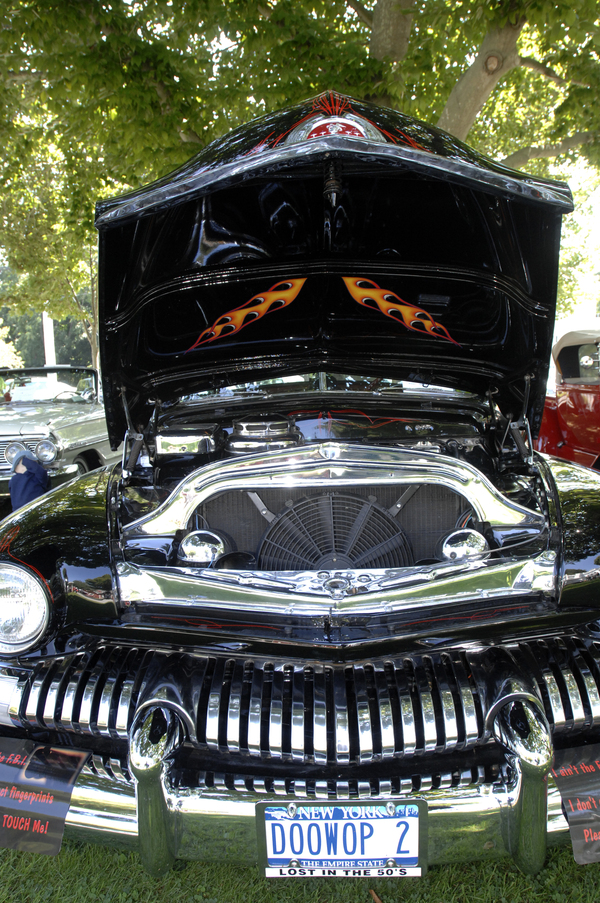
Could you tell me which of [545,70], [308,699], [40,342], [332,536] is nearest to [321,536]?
[332,536]

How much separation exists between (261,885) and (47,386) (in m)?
6.01

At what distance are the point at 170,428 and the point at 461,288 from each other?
1.22 meters

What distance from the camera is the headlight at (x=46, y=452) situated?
5.43 metres

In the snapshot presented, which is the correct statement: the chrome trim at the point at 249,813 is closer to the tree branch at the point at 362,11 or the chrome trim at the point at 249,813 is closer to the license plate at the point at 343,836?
the license plate at the point at 343,836

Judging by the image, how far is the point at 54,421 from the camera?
5.68 meters

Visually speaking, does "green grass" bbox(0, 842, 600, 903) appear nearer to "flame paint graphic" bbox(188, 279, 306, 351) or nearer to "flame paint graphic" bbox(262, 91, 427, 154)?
"flame paint graphic" bbox(188, 279, 306, 351)

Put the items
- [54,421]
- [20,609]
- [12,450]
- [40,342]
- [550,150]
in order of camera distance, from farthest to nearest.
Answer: [40,342]
[550,150]
[54,421]
[12,450]
[20,609]

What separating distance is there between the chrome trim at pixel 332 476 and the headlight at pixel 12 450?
376 cm

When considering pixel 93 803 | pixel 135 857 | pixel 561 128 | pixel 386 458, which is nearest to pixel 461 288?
pixel 386 458

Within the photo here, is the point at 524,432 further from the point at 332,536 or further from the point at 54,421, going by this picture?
the point at 54,421

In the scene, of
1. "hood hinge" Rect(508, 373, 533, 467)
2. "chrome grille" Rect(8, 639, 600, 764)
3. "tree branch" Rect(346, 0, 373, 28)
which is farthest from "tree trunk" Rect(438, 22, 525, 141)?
"chrome grille" Rect(8, 639, 600, 764)

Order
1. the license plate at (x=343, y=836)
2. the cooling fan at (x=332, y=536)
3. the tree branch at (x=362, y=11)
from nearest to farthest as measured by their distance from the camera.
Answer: the license plate at (x=343, y=836), the cooling fan at (x=332, y=536), the tree branch at (x=362, y=11)

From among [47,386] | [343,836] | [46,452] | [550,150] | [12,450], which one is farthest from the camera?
[550,150]

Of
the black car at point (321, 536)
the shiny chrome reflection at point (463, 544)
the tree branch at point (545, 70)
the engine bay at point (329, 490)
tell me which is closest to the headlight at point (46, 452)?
the black car at point (321, 536)
